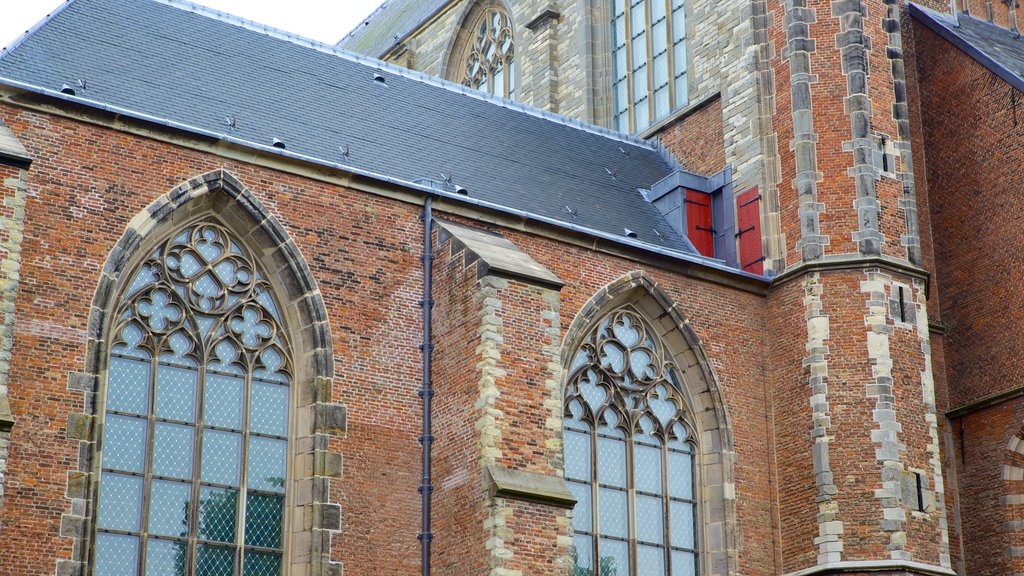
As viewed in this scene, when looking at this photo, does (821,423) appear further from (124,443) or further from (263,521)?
(124,443)

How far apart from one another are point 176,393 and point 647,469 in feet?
20.9

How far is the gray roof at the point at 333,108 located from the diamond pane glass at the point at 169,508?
411 cm

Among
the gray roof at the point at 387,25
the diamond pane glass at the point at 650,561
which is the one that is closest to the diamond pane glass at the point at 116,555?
the diamond pane glass at the point at 650,561

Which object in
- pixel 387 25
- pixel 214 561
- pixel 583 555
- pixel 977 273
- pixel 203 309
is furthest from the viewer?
pixel 387 25

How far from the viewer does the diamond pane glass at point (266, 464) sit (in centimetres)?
1791

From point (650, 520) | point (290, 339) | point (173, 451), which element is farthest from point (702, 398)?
point (173, 451)

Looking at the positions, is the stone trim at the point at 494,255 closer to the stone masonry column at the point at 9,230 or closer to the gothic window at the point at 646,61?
the stone masonry column at the point at 9,230

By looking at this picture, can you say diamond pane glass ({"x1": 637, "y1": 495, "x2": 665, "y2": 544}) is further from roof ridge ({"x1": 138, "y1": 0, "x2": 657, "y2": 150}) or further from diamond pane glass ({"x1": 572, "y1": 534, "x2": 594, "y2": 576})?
roof ridge ({"x1": 138, "y1": 0, "x2": 657, "y2": 150})

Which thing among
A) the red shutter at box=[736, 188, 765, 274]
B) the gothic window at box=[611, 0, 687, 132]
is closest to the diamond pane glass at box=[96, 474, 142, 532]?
the red shutter at box=[736, 188, 765, 274]

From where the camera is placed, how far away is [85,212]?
57.2 feet

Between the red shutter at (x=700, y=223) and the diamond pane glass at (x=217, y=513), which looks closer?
the diamond pane glass at (x=217, y=513)

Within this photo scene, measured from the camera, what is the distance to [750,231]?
22.9m

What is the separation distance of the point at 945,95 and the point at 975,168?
4.70ft

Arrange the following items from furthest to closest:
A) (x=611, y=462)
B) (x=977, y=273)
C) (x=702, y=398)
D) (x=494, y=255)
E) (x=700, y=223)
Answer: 1. (x=700, y=223)
2. (x=977, y=273)
3. (x=702, y=398)
4. (x=611, y=462)
5. (x=494, y=255)
